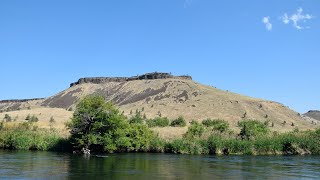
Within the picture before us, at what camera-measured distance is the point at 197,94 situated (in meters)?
148

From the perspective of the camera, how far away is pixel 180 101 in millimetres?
142750

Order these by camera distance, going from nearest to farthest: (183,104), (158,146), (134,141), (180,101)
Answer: (134,141), (158,146), (183,104), (180,101)

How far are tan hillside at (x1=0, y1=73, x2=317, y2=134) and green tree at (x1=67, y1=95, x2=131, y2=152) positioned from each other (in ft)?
148

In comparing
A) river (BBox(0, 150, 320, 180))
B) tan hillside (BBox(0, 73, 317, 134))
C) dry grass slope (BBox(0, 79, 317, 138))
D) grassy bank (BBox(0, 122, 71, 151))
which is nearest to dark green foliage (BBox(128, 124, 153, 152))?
grassy bank (BBox(0, 122, 71, 151))

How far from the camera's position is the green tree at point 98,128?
62.8 meters

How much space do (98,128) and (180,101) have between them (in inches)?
3165

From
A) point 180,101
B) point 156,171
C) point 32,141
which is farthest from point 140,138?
point 180,101

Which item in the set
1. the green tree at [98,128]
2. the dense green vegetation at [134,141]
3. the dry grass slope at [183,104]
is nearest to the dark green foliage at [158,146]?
the dense green vegetation at [134,141]

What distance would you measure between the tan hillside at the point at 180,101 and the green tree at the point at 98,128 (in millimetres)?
45056

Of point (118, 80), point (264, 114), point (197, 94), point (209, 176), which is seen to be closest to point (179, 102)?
point (197, 94)

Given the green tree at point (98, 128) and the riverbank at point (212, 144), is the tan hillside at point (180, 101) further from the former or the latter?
the green tree at point (98, 128)

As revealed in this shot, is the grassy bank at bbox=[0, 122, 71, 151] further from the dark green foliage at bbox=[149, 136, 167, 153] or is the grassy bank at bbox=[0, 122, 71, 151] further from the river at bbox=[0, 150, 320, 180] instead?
the river at bbox=[0, 150, 320, 180]

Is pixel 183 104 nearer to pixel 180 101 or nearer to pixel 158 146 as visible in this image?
pixel 180 101

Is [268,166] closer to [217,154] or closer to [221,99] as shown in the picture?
[217,154]
